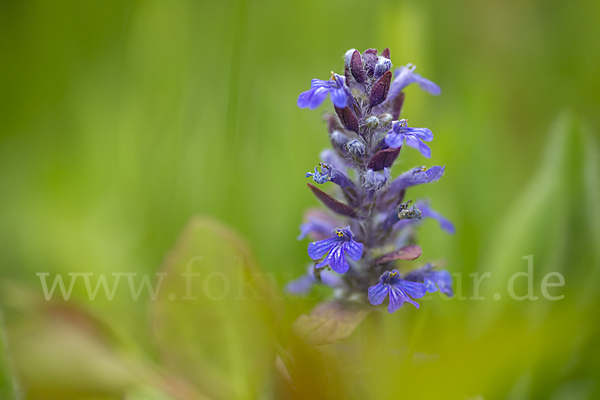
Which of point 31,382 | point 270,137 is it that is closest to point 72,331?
point 31,382

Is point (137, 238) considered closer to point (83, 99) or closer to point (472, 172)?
point (83, 99)

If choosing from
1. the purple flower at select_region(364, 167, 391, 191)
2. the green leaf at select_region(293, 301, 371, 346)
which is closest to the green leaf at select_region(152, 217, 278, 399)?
the green leaf at select_region(293, 301, 371, 346)

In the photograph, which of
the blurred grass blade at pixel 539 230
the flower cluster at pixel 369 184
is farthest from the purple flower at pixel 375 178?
the blurred grass blade at pixel 539 230

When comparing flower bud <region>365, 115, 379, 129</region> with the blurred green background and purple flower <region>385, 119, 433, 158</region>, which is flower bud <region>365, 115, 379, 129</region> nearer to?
purple flower <region>385, 119, 433, 158</region>

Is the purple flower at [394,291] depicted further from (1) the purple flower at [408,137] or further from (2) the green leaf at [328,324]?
(1) the purple flower at [408,137]

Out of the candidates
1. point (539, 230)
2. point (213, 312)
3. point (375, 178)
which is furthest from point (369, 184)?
point (539, 230)

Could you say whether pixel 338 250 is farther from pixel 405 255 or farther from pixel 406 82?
pixel 406 82
